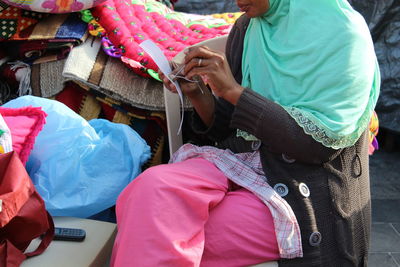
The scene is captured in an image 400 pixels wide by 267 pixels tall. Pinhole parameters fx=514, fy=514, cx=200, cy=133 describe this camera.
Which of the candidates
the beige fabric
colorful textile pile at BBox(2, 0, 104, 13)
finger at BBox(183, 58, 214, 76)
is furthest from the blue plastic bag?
finger at BBox(183, 58, 214, 76)

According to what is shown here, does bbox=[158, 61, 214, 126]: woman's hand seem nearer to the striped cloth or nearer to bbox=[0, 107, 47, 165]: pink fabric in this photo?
the striped cloth

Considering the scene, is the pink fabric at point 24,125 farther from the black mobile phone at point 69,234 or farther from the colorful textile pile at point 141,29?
the colorful textile pile at point 141,29

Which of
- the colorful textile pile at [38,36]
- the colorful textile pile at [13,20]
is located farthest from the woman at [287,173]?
the colorful textile pile at [13,20]

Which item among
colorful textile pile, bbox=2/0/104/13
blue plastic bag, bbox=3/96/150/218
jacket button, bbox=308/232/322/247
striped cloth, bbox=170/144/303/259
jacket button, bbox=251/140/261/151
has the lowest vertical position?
blue plastic bag, bbox=3/96/150/218

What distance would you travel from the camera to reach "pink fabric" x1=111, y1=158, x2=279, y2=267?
138 centimetres

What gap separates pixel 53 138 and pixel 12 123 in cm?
20

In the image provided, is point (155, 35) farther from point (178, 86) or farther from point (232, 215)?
point (232, 215)

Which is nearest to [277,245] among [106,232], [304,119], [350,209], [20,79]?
[350,209]

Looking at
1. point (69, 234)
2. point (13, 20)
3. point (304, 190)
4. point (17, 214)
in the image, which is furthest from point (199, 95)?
point (13, 20)

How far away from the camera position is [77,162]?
2025 mm

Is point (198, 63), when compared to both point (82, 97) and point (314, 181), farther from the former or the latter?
point (82, 97)

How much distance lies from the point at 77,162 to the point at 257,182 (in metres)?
0.78

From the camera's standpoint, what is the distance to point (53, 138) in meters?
2.06

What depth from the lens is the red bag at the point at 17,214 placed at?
143 cm
